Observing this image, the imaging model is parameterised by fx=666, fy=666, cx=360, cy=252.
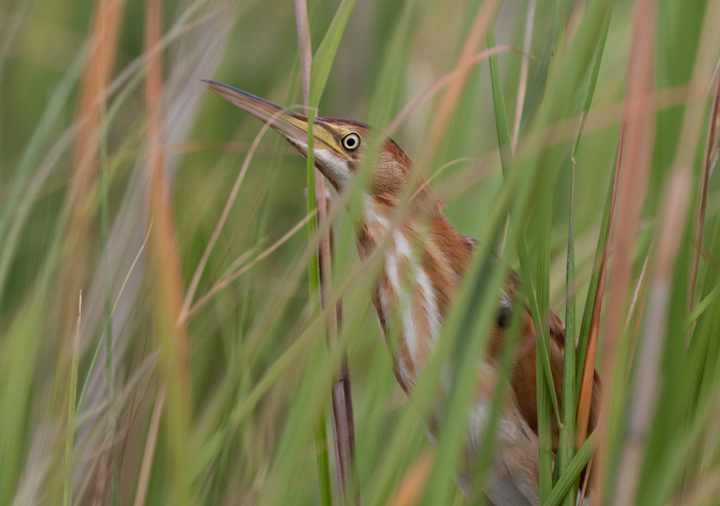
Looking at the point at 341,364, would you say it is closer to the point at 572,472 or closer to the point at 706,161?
the point at 572,472

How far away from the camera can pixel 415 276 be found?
0.87 meters

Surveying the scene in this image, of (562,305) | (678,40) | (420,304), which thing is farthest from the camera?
(562,305)

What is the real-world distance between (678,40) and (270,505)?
519 millimetres

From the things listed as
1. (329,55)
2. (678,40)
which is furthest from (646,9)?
(329,55)

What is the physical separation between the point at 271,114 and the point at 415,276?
0.91 ft

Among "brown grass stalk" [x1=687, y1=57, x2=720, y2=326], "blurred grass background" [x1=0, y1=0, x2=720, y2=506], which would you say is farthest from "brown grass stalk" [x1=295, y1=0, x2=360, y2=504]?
"brown grass stalk" [x1=687, y1=57, x2=720, y2=326]

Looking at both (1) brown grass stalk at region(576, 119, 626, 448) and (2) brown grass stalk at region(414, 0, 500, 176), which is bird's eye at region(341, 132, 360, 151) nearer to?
(2) brown grass stalk at region(414, 0, 500, 176)

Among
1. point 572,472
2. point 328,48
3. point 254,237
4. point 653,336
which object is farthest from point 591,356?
point 254,237

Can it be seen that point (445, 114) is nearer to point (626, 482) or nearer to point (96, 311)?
point (626, 482)

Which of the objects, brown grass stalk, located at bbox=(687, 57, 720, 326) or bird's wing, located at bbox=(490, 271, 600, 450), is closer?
brown grass stalk, located at bbox=(687, 57, 720, 326)

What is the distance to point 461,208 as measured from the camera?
1.22 meters

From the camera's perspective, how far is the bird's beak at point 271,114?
0.75m

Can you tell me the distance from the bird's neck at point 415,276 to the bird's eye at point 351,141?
3.5 inches

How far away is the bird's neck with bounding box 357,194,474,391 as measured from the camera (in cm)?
84
